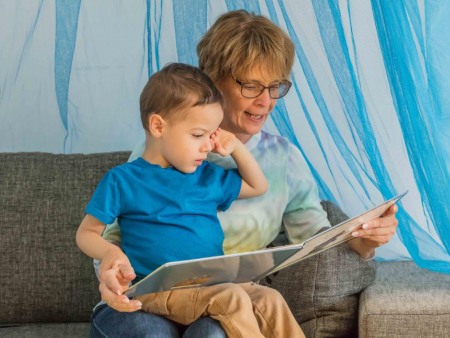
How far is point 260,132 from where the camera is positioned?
95.1 inches

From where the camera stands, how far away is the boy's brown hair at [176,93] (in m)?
2.07

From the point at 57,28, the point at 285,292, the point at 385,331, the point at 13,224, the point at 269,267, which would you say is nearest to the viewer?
the point at 269,267

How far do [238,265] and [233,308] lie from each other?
0.49 feet

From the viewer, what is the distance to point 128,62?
2.80 metres

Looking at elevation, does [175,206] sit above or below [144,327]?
above

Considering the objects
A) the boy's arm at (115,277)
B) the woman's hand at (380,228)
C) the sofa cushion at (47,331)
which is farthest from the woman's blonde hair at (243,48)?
the sofa cushion at (47,331)

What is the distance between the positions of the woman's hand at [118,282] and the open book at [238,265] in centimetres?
2

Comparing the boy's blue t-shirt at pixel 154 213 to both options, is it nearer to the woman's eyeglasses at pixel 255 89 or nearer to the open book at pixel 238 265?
the open book at pixel 238 265

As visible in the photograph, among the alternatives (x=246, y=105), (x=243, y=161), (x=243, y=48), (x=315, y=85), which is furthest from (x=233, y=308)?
(x=315, y=85)

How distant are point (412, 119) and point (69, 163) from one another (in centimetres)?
90

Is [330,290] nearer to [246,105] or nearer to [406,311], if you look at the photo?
[406,311]

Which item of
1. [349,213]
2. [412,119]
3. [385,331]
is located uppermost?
[412,119]

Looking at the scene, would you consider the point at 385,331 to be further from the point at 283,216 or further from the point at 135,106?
the point at 135,106

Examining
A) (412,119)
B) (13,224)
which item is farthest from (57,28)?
(412,119)
